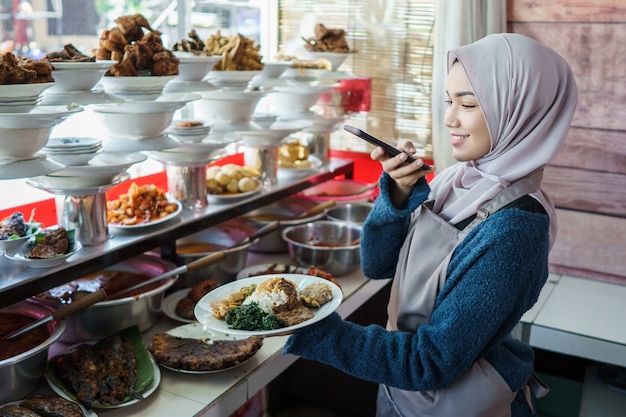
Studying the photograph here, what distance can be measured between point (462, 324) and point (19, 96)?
1136 mm

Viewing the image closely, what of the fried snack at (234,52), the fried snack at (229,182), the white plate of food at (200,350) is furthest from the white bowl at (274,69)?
the white plate of food at (200,350)

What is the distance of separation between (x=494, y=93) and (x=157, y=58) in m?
1.04

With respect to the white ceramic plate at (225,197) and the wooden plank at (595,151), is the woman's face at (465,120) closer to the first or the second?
the white ceramic plate at (225,197)

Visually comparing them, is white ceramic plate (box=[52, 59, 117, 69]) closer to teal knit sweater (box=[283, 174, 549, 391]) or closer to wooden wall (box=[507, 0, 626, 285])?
teal knit sweater (box=[283, 174, 549, 391])

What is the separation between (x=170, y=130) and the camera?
2162 mm

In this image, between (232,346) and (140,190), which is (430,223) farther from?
(140,190)

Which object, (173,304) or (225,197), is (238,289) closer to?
(173,304)

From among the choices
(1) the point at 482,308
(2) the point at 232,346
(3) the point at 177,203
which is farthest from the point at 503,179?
(3) the point at 177,203

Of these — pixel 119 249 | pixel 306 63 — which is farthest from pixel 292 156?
pixel 119 249

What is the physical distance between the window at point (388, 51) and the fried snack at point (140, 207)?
152cm

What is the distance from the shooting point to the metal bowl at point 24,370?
4.90 feet

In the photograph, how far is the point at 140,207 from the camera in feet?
7.09

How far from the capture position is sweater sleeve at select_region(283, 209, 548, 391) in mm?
1316

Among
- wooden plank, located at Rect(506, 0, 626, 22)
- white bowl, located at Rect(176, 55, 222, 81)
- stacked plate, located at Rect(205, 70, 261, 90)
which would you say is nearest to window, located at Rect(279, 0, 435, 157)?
wooden plank, located at Rect(506, 0, 626, 22)
